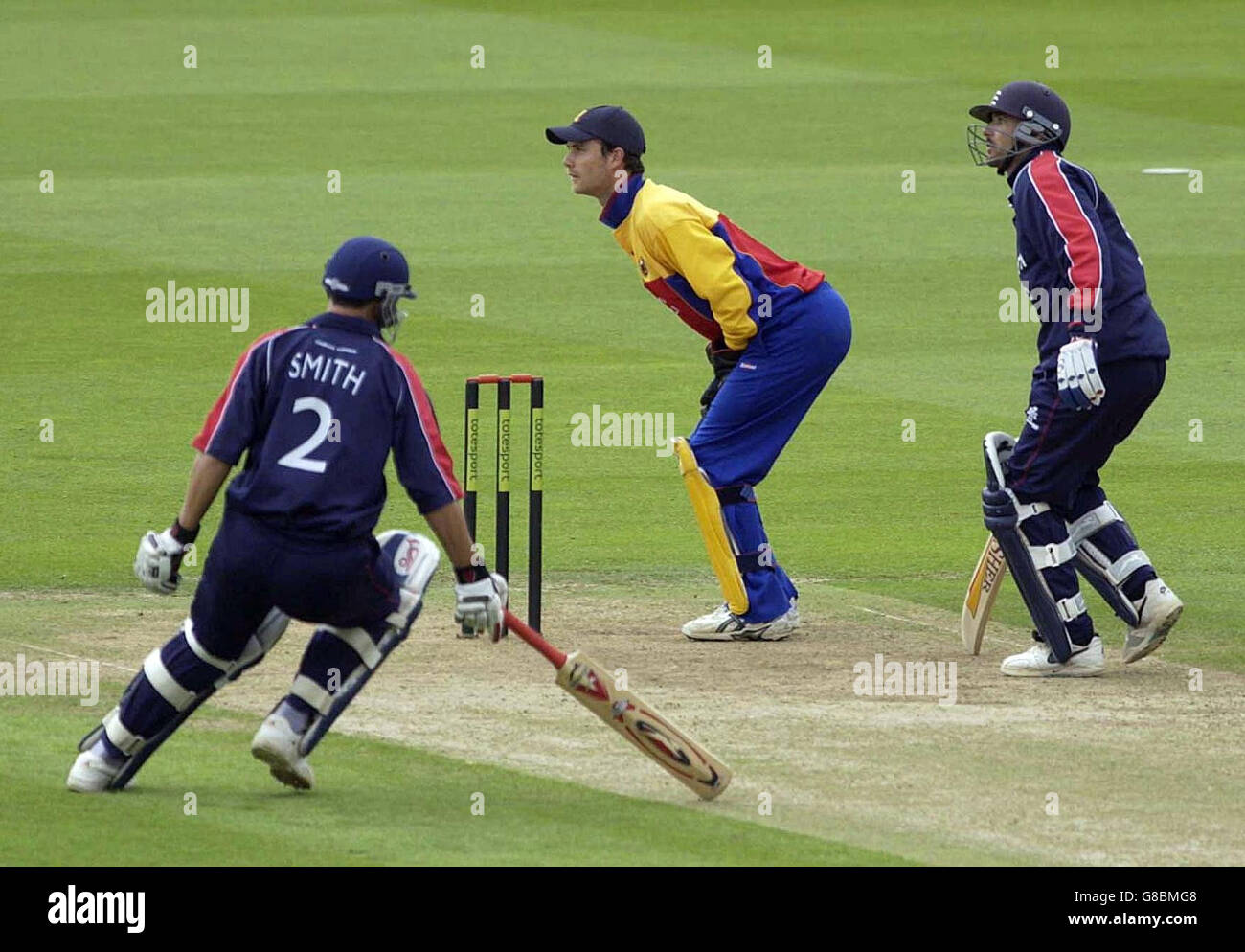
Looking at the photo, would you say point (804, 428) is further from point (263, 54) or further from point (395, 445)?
point (263, 54)

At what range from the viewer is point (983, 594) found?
32.5 ft

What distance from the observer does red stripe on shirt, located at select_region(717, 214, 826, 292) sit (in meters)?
10.2

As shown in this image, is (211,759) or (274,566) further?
(211,759)

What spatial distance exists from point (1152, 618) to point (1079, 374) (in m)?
1.08

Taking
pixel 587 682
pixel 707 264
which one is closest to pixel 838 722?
pixel 587 682

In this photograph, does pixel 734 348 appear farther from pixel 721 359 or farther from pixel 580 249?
pixel 580 249

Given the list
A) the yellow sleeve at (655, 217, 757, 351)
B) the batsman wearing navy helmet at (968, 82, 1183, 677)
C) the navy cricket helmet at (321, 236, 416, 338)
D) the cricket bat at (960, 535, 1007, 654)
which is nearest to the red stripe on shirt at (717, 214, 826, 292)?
the yellow sleeve at (655, 217, 757, 351)

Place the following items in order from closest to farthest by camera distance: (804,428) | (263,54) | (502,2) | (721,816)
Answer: (721,816), (804,428), (263,54), (502,2)

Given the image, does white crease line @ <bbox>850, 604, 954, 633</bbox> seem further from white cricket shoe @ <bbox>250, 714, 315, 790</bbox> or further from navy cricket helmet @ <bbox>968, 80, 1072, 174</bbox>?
white cricket shoe @ <bbox>250, 714, 315, 790</bbox>

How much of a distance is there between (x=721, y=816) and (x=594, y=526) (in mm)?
5620

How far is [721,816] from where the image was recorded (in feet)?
24.0

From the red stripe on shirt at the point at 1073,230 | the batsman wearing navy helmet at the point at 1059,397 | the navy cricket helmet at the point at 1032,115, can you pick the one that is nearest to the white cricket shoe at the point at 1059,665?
the batsman wearing navy helmet at the point at 1059,397

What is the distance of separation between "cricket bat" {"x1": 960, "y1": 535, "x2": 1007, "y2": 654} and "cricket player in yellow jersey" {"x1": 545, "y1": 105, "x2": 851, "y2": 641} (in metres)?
0.79

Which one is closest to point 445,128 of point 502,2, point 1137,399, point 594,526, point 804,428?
point 502,2
